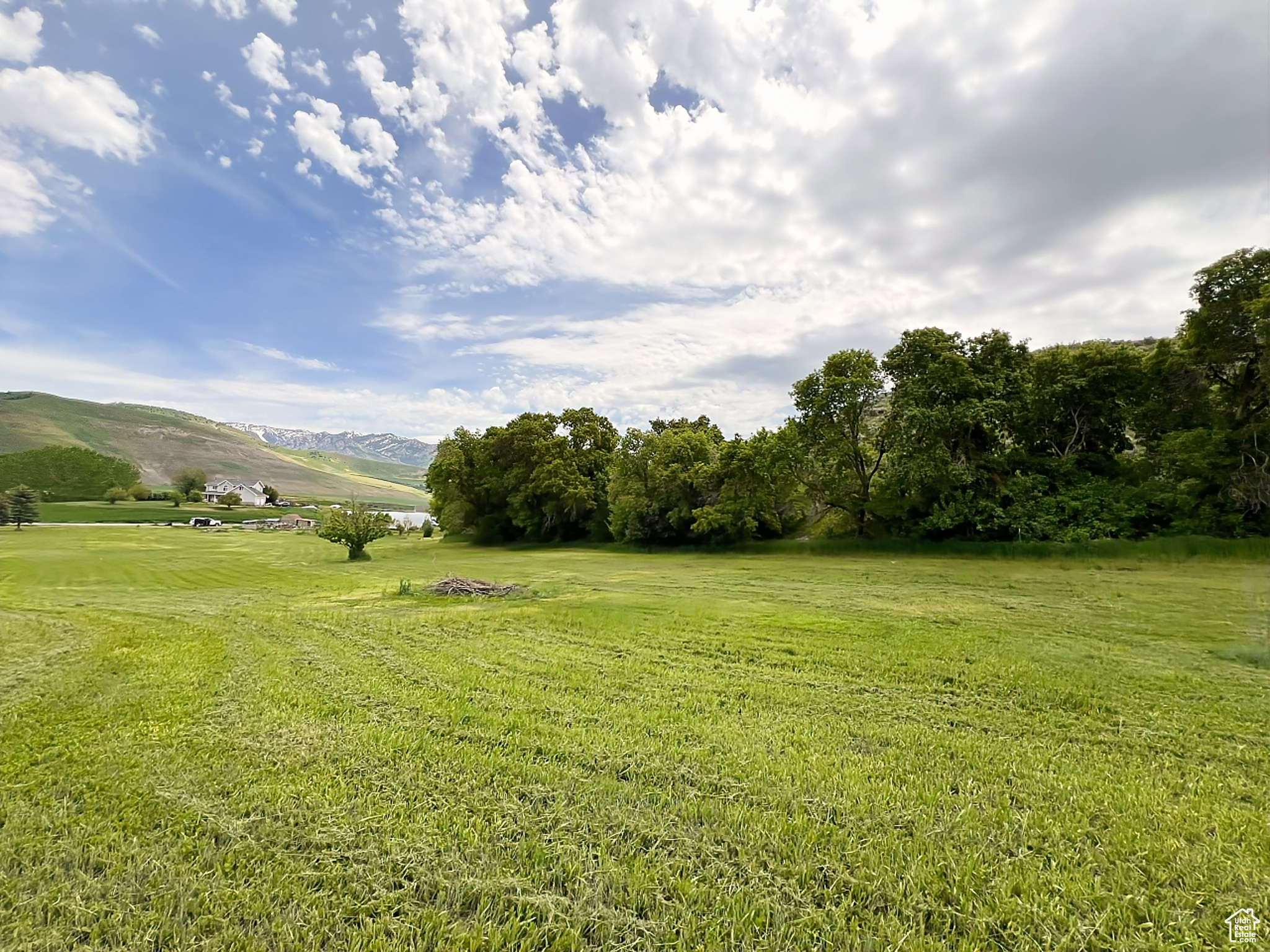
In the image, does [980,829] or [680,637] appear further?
[680,637]

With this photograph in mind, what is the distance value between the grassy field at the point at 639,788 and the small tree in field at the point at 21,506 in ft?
222

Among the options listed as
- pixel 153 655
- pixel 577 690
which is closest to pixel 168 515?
pixel 153 655

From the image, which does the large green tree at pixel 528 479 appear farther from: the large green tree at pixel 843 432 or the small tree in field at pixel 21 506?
the small tree in field at pixel 21 506

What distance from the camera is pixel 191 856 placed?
2.78 meters

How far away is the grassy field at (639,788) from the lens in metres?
2.38

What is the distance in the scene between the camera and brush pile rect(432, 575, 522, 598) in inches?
493

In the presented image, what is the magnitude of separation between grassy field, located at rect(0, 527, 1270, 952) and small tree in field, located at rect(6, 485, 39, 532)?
67.5m

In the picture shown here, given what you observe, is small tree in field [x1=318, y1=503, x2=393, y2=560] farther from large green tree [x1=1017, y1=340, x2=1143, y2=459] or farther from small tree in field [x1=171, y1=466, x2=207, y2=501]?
small tree in field [x1=171, y1=466, x2=207, y2=501]

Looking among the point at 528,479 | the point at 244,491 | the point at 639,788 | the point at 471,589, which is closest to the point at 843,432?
the point at 471,589

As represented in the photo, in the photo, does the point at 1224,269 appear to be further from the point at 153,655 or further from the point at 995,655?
the point at 153,655

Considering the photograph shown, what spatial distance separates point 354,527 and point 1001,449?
29.4 meters

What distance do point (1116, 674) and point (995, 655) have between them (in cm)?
114

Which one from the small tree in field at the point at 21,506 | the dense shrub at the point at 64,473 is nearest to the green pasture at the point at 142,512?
the small tree in field at the point at 21,506

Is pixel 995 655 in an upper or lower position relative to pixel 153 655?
upper
